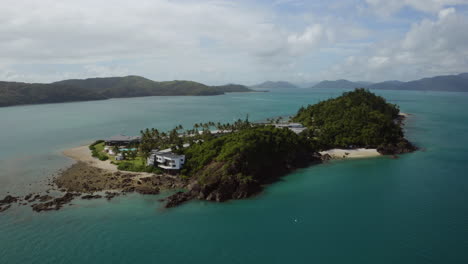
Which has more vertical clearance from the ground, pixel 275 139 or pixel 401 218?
pixel 275 139

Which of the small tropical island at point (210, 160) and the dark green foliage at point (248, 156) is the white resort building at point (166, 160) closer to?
the small tropical island at point (210, 160)

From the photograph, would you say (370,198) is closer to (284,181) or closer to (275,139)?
(284,181)

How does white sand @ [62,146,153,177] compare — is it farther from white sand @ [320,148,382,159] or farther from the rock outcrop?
white sand @ [320,148,382,159]

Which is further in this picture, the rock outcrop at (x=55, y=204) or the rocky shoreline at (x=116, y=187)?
the rocky shoreline at (x=116, y=187)

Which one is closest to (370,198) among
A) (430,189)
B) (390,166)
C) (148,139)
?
(430,189)

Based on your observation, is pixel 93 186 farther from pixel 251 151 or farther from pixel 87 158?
pixel 251 151

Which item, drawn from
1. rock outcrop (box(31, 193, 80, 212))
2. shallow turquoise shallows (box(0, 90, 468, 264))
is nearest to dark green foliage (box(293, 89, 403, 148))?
shallow turquoise shallows (box(0, 90, 468, 264))

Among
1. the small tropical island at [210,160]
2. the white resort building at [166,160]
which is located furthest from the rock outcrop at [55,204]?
the white resort building at [166,160]
